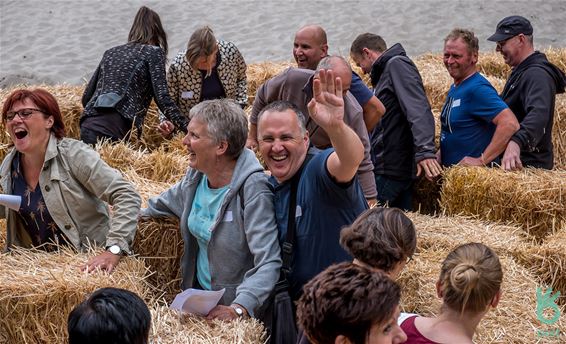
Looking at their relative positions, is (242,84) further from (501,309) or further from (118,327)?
(118,327)

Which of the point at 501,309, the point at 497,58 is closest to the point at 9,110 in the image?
the point at 501,309

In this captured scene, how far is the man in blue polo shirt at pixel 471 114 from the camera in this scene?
579 centimetres

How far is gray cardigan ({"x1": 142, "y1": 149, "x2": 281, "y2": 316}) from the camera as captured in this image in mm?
3760

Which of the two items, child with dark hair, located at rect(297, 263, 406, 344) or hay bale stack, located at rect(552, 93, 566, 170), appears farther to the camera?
hay bale stack, located at rect(552, 93, 566, 170)

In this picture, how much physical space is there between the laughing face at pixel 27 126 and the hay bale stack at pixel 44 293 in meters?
0.54

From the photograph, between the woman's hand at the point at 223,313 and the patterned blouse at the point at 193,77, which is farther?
the patterned blouse at the point at 193,77

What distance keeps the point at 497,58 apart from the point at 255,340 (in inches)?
254

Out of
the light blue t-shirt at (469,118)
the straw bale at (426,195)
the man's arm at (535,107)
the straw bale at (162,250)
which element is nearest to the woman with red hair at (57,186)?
the straw bale at (162,250)

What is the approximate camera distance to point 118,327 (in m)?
2.59

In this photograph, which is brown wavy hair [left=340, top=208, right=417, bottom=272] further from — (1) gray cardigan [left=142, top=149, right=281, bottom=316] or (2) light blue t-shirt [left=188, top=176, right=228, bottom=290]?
(2) light blue t-shirt [left=188, top=176, right=228, bottom=290]

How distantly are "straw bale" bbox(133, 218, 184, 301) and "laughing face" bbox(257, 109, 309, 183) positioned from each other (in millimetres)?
970

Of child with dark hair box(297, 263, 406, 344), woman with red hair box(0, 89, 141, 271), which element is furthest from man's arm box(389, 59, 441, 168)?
child with dark hair box(297, 263, 406, 344)

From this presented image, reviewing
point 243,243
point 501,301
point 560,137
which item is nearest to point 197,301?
point 243,243

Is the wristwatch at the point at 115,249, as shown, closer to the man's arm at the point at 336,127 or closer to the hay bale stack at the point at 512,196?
the man's arm at the point at 336,127
